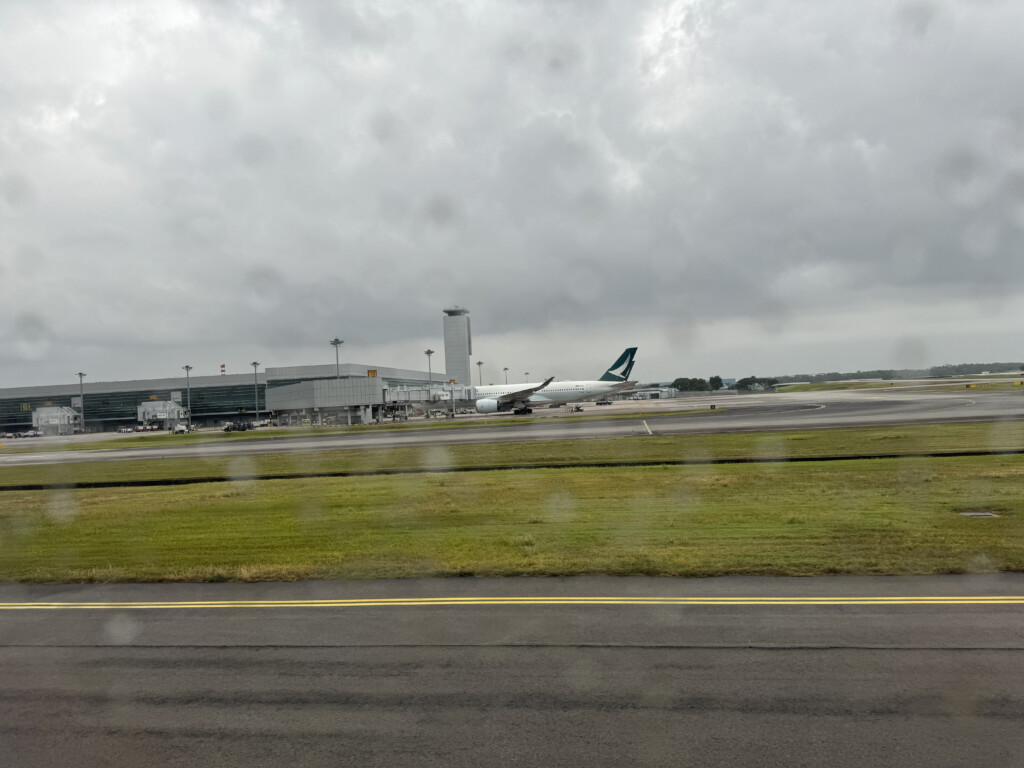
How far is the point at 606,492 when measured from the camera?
2084 centimetres

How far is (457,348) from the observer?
572 feet

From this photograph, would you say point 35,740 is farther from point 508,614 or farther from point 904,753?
point 904,753

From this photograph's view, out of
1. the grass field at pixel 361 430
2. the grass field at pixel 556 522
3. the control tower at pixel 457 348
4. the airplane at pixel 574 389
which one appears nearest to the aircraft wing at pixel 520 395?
the airplane at pixel 574 389

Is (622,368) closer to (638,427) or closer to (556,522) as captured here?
(638,427)

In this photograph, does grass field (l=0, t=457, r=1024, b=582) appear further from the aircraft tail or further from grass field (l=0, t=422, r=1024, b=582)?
the aircraft tail

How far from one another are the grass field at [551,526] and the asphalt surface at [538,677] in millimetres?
1570

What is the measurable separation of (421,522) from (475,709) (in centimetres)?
1102

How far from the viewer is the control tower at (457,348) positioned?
6767 inches

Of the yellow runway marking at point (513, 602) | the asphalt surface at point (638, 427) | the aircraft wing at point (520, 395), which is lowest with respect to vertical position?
the yellow runway marking at point (513, 602)

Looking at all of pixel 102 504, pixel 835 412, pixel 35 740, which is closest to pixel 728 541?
pixel 35 740

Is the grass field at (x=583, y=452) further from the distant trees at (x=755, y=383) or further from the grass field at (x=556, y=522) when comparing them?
the distant trees at (x=755, y=383)

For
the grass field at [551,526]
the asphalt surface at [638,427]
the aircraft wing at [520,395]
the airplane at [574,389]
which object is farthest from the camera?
the airplane at [574,389]

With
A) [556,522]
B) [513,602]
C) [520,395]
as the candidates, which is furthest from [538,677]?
[520,395]

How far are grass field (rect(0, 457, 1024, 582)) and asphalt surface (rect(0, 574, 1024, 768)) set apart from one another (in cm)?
157
